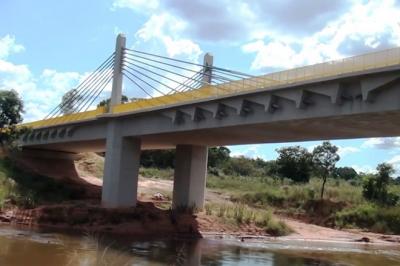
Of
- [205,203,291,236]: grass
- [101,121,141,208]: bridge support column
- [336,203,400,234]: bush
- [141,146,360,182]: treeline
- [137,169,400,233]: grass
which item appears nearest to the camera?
[101,121,141,208]: bridge support column

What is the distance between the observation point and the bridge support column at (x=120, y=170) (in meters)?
38.8

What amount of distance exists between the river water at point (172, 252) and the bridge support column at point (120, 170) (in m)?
7.82

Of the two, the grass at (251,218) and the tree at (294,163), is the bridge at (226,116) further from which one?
the tree at (294,163)

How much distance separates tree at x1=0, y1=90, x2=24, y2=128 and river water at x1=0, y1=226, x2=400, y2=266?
32.4 m

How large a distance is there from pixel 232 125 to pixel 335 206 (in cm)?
2765

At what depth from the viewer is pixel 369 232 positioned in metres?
47.0

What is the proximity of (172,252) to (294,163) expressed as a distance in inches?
2451

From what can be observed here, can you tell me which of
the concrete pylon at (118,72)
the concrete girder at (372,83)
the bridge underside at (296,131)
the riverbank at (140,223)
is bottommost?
the riverbank at (140,223)

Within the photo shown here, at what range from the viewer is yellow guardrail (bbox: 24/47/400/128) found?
2173cm

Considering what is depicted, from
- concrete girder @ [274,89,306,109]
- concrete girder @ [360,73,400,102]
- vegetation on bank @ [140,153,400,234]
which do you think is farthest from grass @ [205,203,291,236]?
concrete girder @ [360,73,400,102]

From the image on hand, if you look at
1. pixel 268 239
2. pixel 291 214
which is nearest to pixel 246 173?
pixel 291 214

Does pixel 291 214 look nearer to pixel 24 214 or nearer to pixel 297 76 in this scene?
pixel 24 214

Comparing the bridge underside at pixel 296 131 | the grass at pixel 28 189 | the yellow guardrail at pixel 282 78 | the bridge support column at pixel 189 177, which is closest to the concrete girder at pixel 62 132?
the grass at pixel 28 189

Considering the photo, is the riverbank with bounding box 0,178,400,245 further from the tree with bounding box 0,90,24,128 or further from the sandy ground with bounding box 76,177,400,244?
the tree with bounding box 0,90,24,128
